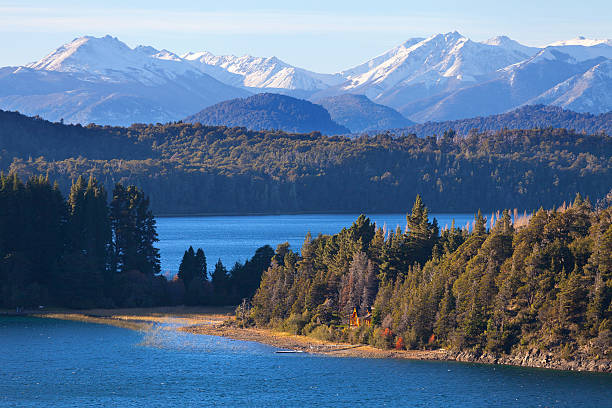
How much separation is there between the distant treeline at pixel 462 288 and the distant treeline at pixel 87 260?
13436 mm

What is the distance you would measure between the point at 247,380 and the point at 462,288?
Result: 55.7 ft

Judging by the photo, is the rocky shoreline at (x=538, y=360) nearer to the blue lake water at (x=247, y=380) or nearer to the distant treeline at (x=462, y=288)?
the distant treeline at (x=462, y=288)

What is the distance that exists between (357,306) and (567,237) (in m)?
17.8

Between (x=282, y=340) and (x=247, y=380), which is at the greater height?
(x=282, y=340)

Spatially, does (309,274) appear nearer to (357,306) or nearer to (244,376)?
(357,306)

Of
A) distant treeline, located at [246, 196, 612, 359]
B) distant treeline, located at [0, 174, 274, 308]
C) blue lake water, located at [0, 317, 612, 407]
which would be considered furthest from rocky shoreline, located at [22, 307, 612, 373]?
distant treeline, located at [0, 174, 274, 308]

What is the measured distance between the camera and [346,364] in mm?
68938

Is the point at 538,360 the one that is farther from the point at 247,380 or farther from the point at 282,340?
the point at 282,340

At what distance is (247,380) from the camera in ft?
211

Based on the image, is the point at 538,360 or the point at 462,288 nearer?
the point at 538,360

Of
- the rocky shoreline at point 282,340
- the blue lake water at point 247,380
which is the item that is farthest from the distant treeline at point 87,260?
the blue lake water at point 247,380

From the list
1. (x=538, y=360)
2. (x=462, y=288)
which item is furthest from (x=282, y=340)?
(x=538, y=360)

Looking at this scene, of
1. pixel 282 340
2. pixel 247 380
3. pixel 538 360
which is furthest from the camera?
pixel 282 340

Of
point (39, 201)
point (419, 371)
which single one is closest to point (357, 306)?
point (419, 371)
